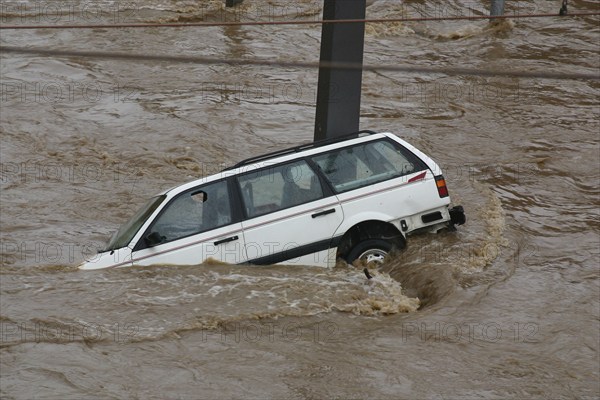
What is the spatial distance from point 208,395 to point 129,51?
14620 millimetres

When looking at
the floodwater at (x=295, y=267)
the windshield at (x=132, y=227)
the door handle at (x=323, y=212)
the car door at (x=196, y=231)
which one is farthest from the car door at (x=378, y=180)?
the windshield at (x=132, y=227)

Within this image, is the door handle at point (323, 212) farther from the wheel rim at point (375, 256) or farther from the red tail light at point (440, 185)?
the red tail light at point (440, 185)

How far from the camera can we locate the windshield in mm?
9781

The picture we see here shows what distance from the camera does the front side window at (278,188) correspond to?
973cm

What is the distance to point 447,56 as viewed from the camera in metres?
21.2

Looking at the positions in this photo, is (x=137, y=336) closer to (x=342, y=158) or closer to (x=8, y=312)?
(x=8, y=312)

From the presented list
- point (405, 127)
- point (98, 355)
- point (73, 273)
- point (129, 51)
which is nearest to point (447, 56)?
point (405, 127)

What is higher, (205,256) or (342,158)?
(342,158)

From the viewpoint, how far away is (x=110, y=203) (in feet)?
44.2

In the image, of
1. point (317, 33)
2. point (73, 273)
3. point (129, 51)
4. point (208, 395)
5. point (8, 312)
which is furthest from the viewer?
point (317, 33)

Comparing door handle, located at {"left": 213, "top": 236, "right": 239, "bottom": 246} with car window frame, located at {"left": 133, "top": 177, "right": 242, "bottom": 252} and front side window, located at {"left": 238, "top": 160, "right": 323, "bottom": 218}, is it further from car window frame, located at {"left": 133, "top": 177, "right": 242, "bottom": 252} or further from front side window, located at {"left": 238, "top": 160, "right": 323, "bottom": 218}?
front side window, located at {"left": 238, "top": 160, "right": 323, "bottom": 218}

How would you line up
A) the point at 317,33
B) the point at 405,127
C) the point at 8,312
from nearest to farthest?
the point at 8,312 → the point at 405,127 → the point at 317,33

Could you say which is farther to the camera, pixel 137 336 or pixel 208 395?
pixel 137 336

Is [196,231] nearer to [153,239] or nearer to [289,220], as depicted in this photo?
[153,239]
